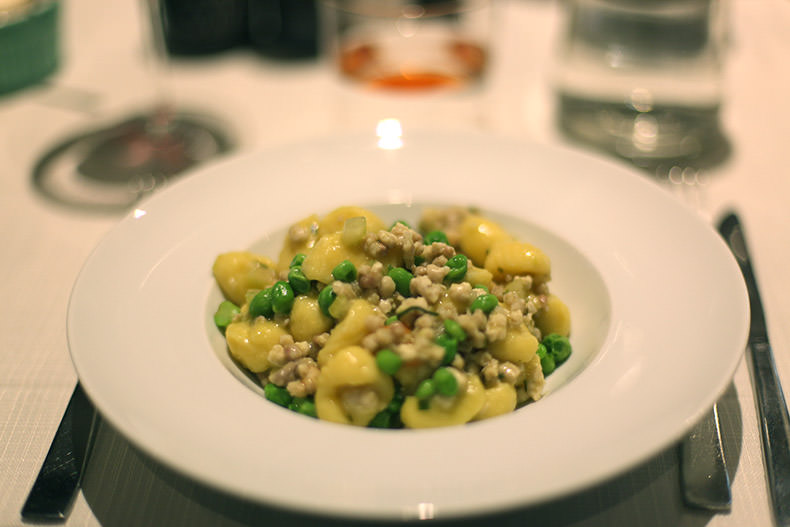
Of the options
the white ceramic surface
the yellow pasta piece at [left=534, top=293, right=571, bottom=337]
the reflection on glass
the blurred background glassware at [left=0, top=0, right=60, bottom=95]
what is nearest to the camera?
the white ceramic surface

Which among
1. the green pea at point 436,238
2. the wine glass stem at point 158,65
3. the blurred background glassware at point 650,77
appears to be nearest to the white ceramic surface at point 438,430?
the green pea at point 436,238

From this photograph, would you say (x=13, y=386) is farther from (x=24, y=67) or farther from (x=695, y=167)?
(x=695, y=167)

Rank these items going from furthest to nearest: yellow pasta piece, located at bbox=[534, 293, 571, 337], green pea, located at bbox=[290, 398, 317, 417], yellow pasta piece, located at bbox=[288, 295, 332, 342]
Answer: yellow pasta piece, located at bbox=[534, 293, 571, 337] < yellow pasta piece, located at bbox=[288, 295, 332, 342] < green pea, located at bbox=[290, 398, 317, 417]

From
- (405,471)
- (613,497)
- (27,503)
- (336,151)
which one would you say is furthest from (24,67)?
(613,497)

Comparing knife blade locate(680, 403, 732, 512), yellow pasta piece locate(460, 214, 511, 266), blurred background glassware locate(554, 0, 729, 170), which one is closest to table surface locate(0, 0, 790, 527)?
knife blade locate(680, 403, 732, 512)

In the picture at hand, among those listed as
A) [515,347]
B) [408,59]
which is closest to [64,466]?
[515,347]

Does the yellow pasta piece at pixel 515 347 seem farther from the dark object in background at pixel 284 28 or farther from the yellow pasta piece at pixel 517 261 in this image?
the dark object in background at pixel 284 28

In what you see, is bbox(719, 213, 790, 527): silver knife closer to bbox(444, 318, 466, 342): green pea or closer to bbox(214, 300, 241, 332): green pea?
bbox(444, 318, 466, 342): green pea
